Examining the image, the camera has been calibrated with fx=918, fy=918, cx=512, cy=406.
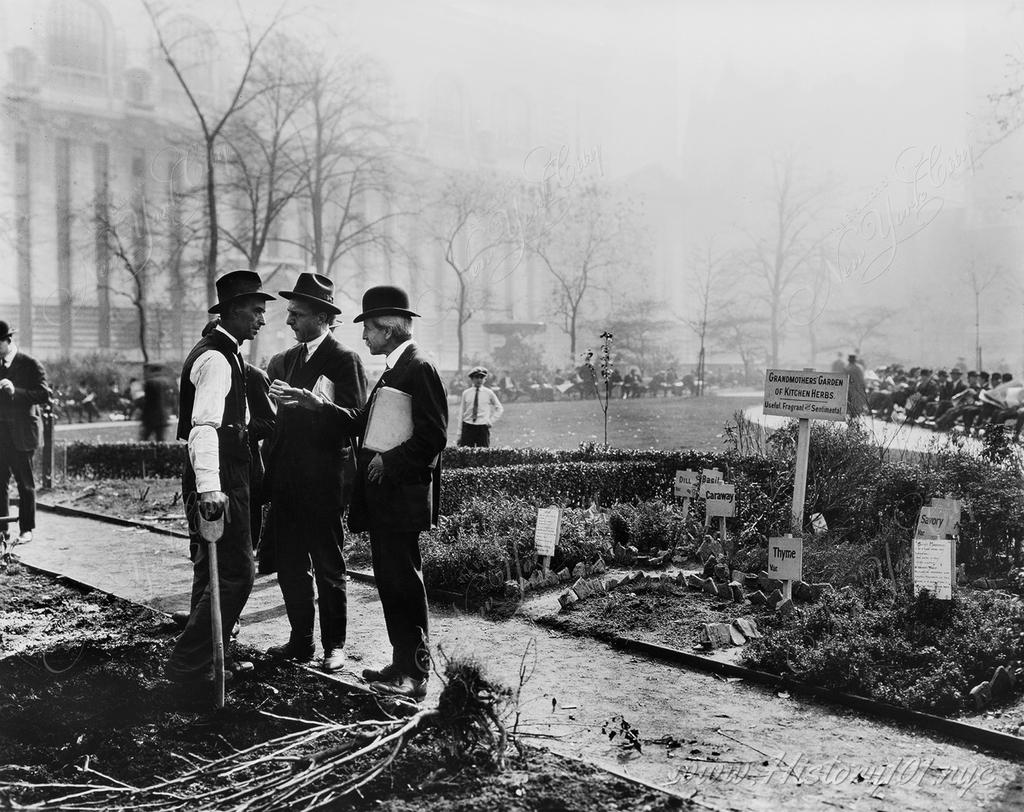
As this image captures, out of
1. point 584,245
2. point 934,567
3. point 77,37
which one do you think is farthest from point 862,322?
point 934,567

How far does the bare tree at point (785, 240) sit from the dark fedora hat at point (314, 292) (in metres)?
15.4

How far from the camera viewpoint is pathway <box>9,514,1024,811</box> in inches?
131

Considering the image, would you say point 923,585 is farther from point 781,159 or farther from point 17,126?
point 17,126

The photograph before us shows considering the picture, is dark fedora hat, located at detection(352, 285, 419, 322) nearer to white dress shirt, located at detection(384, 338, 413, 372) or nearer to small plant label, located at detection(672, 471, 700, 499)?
white dress shirt, located at detection(384, 338, 413, 372)

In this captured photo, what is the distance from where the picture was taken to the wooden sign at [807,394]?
6.43 metres

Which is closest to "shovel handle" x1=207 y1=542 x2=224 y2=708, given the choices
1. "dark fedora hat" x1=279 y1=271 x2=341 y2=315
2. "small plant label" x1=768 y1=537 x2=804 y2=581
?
"dark fedora hat" x1=279 y1=271 x2=341 y2=315

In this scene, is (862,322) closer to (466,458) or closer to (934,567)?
(466,458)

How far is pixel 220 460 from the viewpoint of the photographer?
4395 millimetres

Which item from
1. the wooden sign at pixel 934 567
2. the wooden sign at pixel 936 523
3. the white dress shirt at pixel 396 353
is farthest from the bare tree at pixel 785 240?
the white dress shirt at pixel 396 353

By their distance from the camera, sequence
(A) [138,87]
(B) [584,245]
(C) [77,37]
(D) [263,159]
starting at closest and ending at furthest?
(C) [77,37] < (A) [138,87] < (B) [584,245] < (D) [263,159]

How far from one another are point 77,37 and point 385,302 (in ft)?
52.4

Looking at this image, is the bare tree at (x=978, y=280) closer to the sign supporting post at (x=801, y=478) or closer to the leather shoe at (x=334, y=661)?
the sign supporting post at (x=801, y=478)

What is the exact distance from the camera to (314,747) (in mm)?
3439

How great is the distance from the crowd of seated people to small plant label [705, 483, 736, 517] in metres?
9.50
